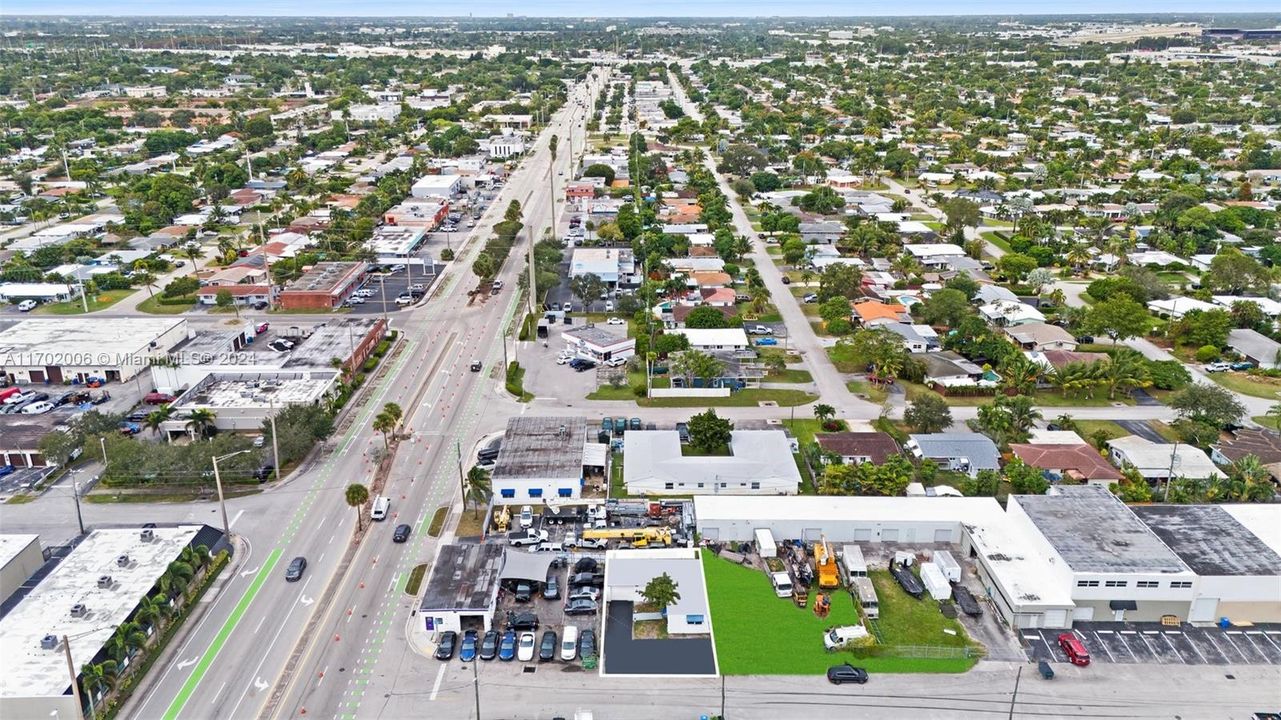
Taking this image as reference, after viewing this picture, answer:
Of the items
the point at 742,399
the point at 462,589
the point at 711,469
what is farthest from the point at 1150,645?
the point at 462,589

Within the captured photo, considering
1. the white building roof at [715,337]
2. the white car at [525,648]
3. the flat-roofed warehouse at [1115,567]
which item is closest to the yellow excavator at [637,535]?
the white car at [525,648]

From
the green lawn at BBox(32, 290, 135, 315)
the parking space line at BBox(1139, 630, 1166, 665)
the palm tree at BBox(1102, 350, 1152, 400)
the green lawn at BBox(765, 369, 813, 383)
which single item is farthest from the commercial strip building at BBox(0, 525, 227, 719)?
the palm tree at BBox(1102, 350, 1152, 400)

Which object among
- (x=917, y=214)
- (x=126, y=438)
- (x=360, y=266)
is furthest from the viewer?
(x=917, y=214)

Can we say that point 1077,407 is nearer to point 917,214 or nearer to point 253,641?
point 253,641

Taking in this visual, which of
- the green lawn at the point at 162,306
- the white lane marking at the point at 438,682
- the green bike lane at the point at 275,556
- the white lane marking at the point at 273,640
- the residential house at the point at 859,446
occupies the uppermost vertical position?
the residential house at the point at 859,446

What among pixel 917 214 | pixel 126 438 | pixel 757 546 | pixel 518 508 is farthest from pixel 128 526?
pixel 917 214

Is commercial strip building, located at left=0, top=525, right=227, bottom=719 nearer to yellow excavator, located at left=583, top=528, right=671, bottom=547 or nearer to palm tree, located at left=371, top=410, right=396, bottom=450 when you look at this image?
palm tree, located at left=371, top=410, right=396, bottom=450

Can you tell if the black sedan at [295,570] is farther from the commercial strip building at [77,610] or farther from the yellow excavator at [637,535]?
the yellow excavator at [637,535]
